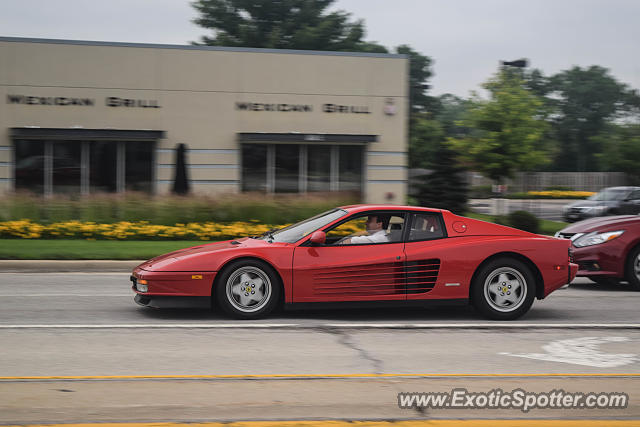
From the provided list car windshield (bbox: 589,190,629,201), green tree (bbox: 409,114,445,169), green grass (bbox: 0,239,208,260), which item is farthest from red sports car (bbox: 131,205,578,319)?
green tree (bbox: 409,114,445,169)

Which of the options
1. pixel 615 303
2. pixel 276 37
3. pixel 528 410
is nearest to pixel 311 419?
pixel 528 410

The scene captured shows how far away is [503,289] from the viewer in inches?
317

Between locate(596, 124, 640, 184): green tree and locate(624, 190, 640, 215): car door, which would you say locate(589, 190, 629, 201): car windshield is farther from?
locate(596, 124, 640, 184): green tree

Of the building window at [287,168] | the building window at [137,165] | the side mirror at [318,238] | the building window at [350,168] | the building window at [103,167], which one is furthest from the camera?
the building window at [350,168]

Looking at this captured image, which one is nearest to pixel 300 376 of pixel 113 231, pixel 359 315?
pixel 359 315

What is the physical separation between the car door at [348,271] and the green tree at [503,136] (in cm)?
2018

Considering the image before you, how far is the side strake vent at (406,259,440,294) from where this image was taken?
784cm

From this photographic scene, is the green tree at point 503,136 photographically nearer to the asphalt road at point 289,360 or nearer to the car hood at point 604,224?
the car hood at point 604,224

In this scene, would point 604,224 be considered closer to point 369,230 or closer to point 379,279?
point 369,230

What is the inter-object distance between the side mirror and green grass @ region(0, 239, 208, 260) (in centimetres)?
714

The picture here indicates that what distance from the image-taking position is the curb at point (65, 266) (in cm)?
1307

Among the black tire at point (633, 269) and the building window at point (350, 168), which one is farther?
the building window at point (350, 168)

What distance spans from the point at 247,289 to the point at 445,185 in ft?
64.2

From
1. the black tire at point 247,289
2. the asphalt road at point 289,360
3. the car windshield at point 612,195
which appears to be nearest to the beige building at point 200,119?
the car windshield at point 612,195
